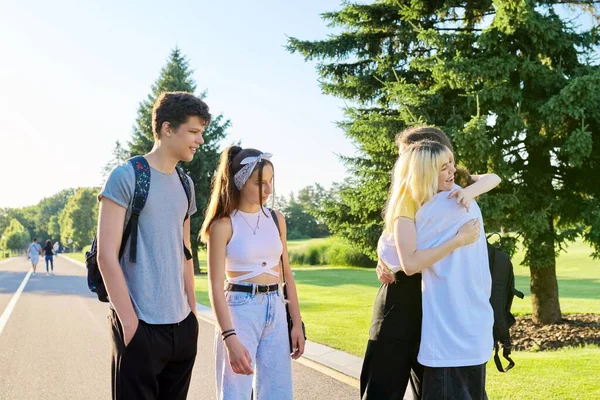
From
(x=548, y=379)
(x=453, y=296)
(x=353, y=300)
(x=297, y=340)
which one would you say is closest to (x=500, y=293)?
(x=453, y=296)

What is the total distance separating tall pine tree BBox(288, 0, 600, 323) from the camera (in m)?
8.95

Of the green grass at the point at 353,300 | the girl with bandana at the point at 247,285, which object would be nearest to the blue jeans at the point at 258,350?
the girl with bandana at the point at 247,285

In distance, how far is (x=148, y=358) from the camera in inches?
106

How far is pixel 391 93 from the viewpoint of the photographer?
34.4ft

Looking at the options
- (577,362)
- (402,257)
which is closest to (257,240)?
(402,257)

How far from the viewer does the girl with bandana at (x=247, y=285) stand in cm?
299

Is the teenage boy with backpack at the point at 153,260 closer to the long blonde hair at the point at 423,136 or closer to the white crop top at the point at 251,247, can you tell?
the white crop top at the point at 251,247

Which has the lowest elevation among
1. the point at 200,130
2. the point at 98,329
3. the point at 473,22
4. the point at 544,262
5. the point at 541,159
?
the point at 98,329

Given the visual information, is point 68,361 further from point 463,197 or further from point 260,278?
point 463,197

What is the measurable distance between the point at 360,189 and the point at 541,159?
3411mm

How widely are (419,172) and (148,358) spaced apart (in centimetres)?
149

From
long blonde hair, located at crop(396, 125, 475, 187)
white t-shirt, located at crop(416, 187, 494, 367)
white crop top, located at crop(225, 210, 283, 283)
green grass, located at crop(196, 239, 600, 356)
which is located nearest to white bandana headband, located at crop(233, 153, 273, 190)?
white crop top, located at crop(225, 210, 283, 283)

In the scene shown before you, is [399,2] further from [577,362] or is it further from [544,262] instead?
[577,362]

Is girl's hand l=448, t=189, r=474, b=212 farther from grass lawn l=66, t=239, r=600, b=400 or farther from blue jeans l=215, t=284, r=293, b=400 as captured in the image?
grass lawn l=66, t=239, r=600, b=400
